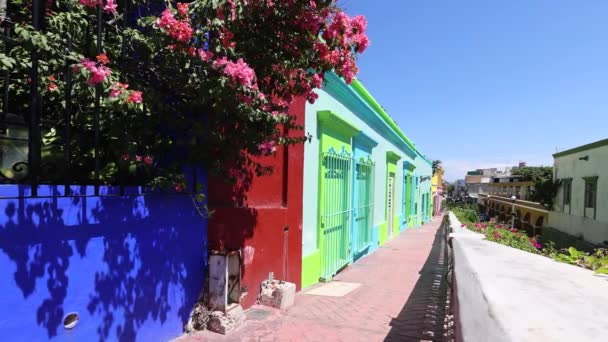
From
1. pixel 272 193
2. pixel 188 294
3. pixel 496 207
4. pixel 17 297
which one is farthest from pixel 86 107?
pixel 496 207

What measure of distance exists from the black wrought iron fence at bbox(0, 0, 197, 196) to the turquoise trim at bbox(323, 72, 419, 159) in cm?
259

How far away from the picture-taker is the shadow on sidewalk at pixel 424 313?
4.53 m

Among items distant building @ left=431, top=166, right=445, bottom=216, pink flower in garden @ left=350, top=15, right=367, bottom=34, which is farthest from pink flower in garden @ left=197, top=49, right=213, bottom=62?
distant building @ left=431, top=166, right=445, bottom=216

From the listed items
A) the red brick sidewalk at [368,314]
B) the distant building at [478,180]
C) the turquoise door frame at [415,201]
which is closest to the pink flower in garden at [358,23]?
the red brick sidewalk at [368,314]

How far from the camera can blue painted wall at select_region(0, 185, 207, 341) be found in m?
2.51

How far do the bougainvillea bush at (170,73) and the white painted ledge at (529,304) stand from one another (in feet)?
6.74

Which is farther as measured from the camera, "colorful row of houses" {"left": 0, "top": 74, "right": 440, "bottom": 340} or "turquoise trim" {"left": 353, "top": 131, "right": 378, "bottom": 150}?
"turquoise trim" {"left": 353, "top": 131, "right": 378, "bottom": 150}

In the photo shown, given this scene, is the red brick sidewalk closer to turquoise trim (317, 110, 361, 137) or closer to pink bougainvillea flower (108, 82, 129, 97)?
pink bougainvillea flower (108, 82, 129, 97)

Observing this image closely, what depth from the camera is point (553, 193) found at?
3275 cm

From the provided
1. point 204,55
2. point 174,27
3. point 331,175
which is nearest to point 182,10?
point 174,27

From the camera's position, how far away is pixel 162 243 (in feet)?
11.8

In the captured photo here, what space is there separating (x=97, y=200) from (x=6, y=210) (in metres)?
0.62

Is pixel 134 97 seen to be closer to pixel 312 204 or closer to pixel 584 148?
pixel 312 204

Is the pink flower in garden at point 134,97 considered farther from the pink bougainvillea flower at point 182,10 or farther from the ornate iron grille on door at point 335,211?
the ornate iron grille on door at point 335,211
